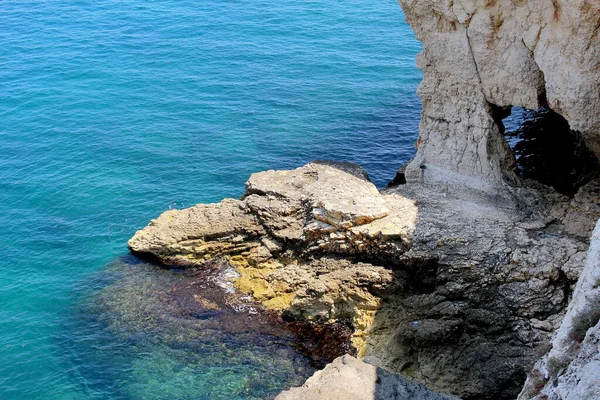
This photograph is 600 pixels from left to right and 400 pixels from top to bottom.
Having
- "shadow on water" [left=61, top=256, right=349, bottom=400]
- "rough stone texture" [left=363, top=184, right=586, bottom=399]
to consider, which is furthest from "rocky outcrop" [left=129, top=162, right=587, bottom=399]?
"shadow on water" [left=61, top=256, right=349, bottom=400]

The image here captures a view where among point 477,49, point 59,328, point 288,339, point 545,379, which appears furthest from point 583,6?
point 59,328

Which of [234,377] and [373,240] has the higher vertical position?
[373,240]

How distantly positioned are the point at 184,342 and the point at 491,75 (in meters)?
13.3

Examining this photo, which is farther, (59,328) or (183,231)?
(183,231)

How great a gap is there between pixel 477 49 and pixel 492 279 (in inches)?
298

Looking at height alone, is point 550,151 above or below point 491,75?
below

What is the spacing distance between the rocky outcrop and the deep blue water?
285cm

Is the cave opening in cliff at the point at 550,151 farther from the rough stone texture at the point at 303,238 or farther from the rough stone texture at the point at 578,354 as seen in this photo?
the rough stone texture at the point at 578,354

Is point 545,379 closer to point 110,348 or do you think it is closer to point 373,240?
point 373,240

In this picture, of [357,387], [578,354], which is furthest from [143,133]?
[578,354]

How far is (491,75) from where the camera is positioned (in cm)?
2408

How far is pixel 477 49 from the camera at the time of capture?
24062 millimetres

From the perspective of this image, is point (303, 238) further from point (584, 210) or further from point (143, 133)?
point (143, 133)

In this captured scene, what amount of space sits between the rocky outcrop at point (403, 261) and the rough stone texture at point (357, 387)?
170 inches
